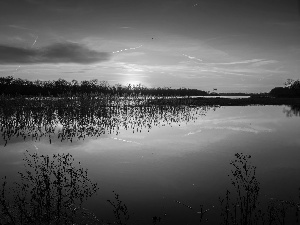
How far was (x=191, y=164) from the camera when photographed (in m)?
14.2

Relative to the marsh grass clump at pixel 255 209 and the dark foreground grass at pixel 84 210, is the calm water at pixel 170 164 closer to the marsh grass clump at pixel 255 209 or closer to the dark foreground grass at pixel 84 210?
the dark foreground grass at pixel 84 210

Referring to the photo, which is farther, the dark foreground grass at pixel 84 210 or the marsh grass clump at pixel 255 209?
the marsh grass clump at pixel 255 209

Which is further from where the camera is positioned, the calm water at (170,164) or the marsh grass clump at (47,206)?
the calm water at (170,164)

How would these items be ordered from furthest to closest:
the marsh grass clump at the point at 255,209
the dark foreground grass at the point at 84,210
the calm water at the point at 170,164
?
the calm water at the point at 170,164
the marsh grass clump at the point at 255,209
the dark foreground grass at the point at 84,210

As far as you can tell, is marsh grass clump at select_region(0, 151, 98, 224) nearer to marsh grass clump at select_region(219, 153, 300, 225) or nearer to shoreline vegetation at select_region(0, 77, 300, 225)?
shoreline vegetation at select_region(0, 77, 300, 225)

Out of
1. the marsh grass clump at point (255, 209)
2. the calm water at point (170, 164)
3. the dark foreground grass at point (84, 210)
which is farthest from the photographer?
the calm water at point (170, 164)

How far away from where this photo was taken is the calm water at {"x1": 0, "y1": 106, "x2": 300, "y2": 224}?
8953 mm

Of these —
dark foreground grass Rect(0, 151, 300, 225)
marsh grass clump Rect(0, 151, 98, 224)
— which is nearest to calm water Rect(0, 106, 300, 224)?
dark foreground grass Rect(0, 151, 300, 225)

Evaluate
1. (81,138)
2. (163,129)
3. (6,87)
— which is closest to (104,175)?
(81,138)

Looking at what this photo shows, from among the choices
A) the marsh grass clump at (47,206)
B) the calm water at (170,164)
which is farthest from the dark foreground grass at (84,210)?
the calm water at (170,164)

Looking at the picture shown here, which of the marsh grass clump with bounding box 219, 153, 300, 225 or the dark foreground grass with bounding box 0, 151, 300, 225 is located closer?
the dark foreground grass with bounding box 0, 151, 300, 225

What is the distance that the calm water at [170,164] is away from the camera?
29.4ft

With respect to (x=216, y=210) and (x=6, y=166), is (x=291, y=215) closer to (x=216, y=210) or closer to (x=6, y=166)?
(x=216, y=210)

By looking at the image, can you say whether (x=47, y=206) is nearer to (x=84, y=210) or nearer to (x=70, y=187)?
(x=84, y=210)
